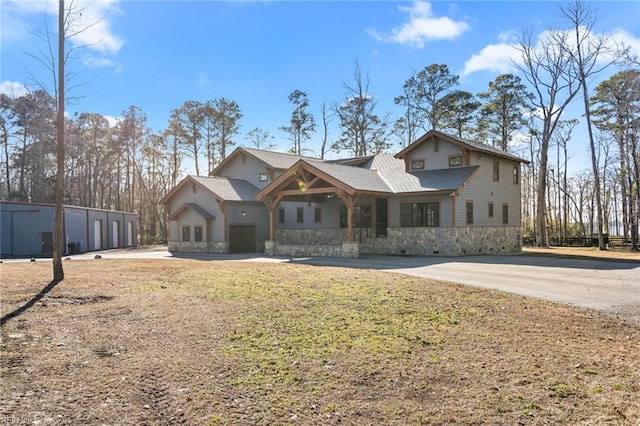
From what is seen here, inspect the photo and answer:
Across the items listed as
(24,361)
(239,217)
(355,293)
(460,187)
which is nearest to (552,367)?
(355,293)

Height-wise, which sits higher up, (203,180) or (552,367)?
(203,180)

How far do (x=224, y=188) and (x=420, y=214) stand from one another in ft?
42.9

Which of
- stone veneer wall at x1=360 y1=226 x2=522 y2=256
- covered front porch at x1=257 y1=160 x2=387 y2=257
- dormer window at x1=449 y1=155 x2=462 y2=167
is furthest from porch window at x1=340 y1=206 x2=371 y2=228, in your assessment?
dormer window at x1=449 y1=155 x2=462 y2=167

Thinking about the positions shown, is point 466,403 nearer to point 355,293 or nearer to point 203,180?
point 355,293

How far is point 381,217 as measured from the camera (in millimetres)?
26906

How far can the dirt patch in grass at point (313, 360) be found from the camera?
177 inches

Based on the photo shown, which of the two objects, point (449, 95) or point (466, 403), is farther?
point (449, 95)

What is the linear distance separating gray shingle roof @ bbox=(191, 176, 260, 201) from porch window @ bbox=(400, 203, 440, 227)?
1028 cm

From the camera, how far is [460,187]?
22578 mm

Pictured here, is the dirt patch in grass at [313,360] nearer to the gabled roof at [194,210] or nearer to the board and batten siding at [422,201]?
the board and batten siding at [422,201]

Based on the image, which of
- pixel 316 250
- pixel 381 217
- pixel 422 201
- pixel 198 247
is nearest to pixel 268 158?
pixel 198 247

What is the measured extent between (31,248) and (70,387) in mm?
27296

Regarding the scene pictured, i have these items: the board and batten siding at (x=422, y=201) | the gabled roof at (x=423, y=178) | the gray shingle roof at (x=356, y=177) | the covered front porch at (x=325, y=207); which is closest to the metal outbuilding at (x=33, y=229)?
the covered front porch at (x=325, y=207)

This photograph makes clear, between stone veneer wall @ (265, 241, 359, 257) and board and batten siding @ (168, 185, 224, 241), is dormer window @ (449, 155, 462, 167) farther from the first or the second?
board and batten siding @ (168, 185, 224, 241)
